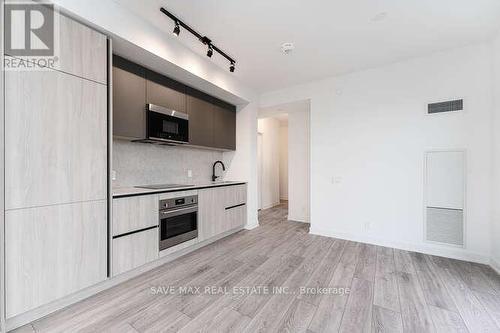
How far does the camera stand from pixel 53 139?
65.8 inches

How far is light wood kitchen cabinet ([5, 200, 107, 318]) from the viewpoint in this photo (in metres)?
1.49

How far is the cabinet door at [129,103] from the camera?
2.30 meters

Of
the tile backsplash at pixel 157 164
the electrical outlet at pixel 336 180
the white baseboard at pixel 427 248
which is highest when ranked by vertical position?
the tile backsplash at pixel 157 164

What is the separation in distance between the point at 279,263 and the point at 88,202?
218 centimetres

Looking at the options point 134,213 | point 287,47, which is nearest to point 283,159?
point 287,47

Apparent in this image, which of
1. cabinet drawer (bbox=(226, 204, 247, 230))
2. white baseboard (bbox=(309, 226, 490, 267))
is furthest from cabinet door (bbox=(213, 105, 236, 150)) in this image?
white baseboard (bbox=(309, 226, 490, 267))

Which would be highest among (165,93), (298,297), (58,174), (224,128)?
(165,93)

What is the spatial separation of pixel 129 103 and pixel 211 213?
1859mm

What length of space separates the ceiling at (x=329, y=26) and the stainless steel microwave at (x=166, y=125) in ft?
3.02

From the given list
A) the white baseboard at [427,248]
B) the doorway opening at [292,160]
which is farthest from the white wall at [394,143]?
the doorway opening at [292,160]

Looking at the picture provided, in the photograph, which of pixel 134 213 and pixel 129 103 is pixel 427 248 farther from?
pixel 129 103

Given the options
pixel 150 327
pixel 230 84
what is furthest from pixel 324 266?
pixel 230 84

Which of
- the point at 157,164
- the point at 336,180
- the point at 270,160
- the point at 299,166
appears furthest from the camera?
the point at 270,160

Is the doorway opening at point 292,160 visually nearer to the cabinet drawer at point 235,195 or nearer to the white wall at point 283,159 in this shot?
the white wall at point 283,159
